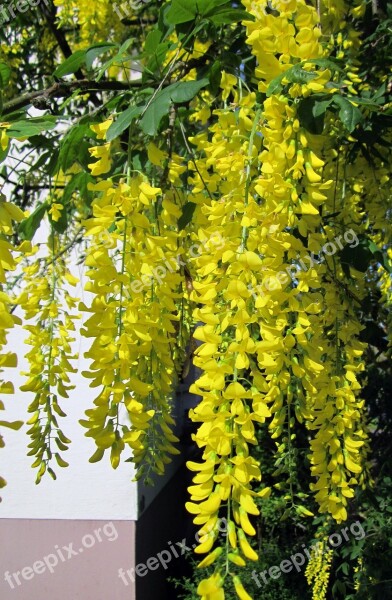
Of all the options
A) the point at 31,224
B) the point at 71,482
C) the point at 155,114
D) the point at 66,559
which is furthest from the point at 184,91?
the point at 66,559

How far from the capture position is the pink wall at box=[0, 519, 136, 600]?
2812 mm

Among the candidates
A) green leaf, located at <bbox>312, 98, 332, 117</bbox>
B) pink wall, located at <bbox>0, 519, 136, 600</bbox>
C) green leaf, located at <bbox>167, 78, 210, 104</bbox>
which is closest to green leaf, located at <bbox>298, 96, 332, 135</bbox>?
green leaf, located at <bbox>312, 98, 332, 117</bbox>

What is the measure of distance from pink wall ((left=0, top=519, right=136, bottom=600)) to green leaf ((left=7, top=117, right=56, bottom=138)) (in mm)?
2271

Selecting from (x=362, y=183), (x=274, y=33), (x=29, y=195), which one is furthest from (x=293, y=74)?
(x=29, y=195)

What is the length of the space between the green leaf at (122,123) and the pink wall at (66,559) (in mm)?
2305

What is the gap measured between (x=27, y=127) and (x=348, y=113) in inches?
20.5

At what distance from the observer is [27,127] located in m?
0.95

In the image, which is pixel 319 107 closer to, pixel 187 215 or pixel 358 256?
pixel 187 215

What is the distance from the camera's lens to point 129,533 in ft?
9.21

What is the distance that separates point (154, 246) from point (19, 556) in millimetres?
2462

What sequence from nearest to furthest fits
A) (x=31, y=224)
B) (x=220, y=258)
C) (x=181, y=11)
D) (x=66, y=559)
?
(x=220, y=258), (x=181, y=11), (x=31, y=224), (x=66, y=559)

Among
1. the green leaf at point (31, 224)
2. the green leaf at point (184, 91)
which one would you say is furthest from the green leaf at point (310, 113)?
the green leaf at point (31, 224)

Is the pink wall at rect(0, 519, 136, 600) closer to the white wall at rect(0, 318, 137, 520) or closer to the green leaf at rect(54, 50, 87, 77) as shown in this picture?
the white wall at rect(0, 318, 137, 520)

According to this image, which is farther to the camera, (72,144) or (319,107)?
(72,144)
